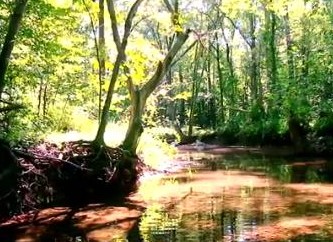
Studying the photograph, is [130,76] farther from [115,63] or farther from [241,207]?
[241,207]

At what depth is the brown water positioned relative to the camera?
9.74 metres

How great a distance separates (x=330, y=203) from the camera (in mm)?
12648

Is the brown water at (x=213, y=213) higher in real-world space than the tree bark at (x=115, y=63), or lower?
lower

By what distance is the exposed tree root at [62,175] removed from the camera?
12.0m

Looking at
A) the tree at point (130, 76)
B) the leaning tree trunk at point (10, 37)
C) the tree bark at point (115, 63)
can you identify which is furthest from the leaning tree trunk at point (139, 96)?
the leaning tree trunk at point (10, 37)

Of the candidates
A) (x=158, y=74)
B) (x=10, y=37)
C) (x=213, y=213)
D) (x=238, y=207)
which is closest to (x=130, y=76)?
(x=158, y=74)

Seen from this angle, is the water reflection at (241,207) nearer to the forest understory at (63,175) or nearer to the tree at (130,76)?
the forest understory at (63,175)

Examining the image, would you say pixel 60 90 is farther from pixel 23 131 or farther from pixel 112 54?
pixel 23 131

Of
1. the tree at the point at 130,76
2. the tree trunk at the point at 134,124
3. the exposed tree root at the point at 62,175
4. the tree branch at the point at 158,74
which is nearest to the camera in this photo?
the exposed tree root at the point at 62,175

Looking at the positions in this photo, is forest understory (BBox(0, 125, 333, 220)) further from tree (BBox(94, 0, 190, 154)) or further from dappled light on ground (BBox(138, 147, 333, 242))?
dappled light on ground (BBox(138, 147, 333, 242))

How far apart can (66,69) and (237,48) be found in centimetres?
4478

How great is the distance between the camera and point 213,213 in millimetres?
11805

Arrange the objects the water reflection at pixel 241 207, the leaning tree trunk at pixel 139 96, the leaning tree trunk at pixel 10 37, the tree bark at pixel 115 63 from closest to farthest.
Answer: the water reflection at pixel 241 207 → the leaning tree trunk at pixel 10 37 → the tree bark at pixel 115 63 → the leaning tree trunk at pixel 139 96

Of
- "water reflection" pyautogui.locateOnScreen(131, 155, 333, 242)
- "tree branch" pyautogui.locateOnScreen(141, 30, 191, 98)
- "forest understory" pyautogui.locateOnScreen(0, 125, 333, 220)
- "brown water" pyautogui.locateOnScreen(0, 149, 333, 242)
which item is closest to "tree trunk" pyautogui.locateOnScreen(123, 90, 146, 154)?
"tree branch" pyautogui.locateOnScreen(141, 30, 191, 98)
